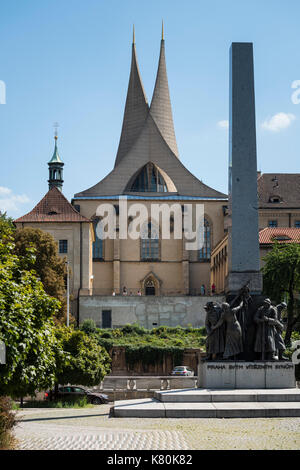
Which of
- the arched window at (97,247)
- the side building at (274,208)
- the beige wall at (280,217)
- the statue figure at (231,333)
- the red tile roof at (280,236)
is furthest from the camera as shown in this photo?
the arched window at (97,247)

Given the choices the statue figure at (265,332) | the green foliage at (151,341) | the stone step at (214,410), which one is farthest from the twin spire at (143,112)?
the stone step at (214,410)

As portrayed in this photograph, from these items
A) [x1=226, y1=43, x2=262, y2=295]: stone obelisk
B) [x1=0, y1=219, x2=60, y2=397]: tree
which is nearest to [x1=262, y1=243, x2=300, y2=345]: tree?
[x1=226, y1=43, x2=262, y2=295]: stone obelisk

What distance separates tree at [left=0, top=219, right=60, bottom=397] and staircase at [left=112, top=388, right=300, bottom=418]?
2.51 m

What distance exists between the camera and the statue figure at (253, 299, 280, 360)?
64.2 feet

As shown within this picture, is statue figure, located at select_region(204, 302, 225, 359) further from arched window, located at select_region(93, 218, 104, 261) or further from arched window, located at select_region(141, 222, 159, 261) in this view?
arched window, located at select_region(141, 222, 159, 261)

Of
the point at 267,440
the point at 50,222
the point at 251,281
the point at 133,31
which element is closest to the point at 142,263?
the point at 50,222

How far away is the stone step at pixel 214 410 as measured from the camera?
651 inches

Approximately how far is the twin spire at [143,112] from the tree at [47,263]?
39057mm

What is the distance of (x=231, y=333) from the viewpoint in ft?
64.3

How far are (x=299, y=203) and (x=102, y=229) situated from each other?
20369mm

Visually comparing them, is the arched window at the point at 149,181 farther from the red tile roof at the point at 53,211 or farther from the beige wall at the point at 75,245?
the beige wall at the point at 75,245
